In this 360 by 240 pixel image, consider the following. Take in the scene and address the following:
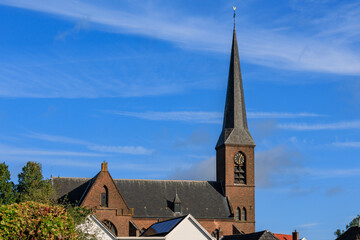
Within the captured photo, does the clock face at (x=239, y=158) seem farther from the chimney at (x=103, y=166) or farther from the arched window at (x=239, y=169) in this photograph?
the chimney at (x=103, y=166)

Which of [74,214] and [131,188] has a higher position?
[131,188]

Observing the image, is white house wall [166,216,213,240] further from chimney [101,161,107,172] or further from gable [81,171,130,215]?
chimney [101,161,107,172]

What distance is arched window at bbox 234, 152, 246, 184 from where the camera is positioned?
240ft

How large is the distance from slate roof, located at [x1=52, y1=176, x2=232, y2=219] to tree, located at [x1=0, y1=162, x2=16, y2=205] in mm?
11818

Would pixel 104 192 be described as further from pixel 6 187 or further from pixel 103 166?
pixel 6 187

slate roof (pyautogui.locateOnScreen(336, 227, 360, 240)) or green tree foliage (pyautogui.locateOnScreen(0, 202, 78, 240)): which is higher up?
slate roof (pyautogui.locateOnScreen(336, 227, 360, 240))

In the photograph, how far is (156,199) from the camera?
70688mm

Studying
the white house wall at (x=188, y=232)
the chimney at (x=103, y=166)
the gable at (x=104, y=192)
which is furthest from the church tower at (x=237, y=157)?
the chimney at (x=103, y=166)

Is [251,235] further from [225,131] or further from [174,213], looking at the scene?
[225,131]

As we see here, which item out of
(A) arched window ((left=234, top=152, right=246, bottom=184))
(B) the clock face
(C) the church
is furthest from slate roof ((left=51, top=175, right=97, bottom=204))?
(B) the clock face

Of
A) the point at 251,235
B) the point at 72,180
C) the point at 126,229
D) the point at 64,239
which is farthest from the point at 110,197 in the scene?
the point at 64,239

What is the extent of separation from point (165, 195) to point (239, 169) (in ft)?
32.5

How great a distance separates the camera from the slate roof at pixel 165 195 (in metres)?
68.5

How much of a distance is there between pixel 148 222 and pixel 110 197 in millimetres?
8068
